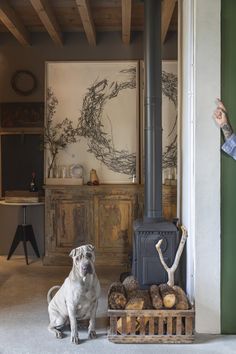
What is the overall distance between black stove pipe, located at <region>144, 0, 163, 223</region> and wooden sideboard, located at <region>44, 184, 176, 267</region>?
136cm

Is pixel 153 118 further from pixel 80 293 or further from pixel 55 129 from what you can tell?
pixel 55 129

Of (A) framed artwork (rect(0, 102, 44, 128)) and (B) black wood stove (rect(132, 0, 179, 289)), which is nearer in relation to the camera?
(B) black wood stove (rect(132, 0, 179, 289))

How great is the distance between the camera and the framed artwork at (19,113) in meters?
5.77

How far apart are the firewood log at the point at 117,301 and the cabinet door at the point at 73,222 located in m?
2.18

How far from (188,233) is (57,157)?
8.69 ft

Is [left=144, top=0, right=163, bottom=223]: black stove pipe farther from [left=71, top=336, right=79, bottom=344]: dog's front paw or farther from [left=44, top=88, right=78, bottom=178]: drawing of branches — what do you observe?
[left=44, top=88, right=78, bottom=178]: drawing of branches

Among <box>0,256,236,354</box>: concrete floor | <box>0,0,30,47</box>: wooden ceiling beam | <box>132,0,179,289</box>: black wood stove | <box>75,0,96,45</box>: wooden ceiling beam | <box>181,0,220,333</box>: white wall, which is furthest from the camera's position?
<box>0,0,30,47</box>: wooden ceiling beam

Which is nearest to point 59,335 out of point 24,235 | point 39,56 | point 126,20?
point 24,235

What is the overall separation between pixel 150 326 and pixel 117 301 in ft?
0.97

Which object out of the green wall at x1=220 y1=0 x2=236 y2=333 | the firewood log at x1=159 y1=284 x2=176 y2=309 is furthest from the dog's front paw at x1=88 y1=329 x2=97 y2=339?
the green wall at x1=220 y1=0 x2=236 y2=333

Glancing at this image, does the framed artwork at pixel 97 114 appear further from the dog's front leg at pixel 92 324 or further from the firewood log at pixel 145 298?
the dog's front leg at pixel 92 324

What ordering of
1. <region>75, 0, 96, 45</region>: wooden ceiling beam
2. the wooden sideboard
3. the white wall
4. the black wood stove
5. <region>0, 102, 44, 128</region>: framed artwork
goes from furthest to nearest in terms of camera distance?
<region>0, 102, 44, 128</region>: framed artwork, the wooden sideboard, <region>75, 0, 96, 45</region>: wooden ceiling beam, the black wood stove, the white wall

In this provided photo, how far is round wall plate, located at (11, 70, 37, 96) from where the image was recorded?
5727 millimetres

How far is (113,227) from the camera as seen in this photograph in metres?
5.27
